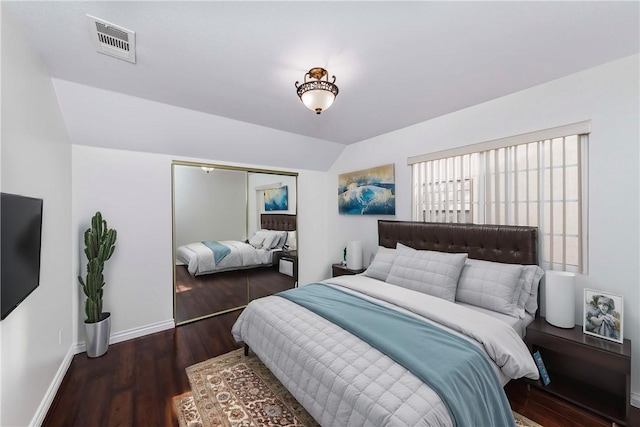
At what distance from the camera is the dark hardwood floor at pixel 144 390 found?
177 cm

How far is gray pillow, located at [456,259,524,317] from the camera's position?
2.13 m

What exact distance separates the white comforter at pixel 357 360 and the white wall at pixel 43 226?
1.35 meters

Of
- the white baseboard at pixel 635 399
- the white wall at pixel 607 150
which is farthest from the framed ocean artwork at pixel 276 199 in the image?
the white baseboard at pixel 635 399

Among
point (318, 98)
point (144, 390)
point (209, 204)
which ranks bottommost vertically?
point (144, 390)

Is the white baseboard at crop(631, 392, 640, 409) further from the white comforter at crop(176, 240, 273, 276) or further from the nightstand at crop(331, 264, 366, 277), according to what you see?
the white comforter at crop(176, 240, 273, 276)

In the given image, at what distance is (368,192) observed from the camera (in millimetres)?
3816

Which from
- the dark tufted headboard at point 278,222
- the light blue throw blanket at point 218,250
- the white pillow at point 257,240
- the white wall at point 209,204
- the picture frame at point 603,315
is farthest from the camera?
the dark tufted headboard at point 278,222

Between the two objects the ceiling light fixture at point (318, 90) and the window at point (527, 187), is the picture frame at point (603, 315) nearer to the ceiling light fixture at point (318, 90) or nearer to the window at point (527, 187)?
the window at point (527, 187)

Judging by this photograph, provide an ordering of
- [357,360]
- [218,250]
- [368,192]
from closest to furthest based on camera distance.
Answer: [357,360] → [218,250] → [368,192]

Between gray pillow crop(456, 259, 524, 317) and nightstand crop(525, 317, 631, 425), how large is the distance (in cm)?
22

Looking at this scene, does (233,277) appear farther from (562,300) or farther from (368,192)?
(562,300)

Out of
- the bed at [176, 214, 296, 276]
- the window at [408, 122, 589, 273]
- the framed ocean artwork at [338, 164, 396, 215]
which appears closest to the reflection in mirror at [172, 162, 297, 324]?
the bed at [176, 214, 296, 276]

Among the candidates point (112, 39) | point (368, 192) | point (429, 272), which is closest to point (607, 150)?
point (429, 272)

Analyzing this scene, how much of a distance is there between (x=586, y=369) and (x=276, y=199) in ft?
12.4
